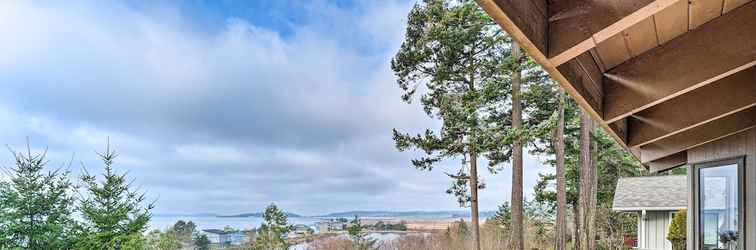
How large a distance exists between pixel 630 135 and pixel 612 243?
9.76 meters

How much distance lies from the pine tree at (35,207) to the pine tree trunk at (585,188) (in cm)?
879

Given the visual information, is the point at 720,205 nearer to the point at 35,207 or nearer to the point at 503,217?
the point at 35,207

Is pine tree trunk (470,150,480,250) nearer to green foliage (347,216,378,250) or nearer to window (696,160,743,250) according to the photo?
green foliage (347,216,378,250)

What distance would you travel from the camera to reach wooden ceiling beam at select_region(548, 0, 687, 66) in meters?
1.05

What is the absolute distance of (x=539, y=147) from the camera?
12047 millimetres

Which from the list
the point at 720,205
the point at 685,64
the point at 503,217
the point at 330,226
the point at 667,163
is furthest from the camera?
the point at 503,217

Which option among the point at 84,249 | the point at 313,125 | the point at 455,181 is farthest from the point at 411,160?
the point at 84,249

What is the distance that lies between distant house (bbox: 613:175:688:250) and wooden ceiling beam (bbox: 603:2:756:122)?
952cm

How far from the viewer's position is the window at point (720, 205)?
2.92 metres

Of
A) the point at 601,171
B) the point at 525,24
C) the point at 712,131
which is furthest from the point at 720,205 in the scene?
the point at 601,171

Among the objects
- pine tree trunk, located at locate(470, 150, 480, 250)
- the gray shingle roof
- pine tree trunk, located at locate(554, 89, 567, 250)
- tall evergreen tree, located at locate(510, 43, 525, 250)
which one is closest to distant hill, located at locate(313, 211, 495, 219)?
pine tree trunk, located at locate(470, 150, 480, 250)

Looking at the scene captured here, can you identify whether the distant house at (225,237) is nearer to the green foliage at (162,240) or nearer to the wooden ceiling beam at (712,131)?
the green foliage at (162,240)

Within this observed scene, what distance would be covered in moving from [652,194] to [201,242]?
978cm

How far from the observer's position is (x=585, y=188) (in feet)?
28.6
